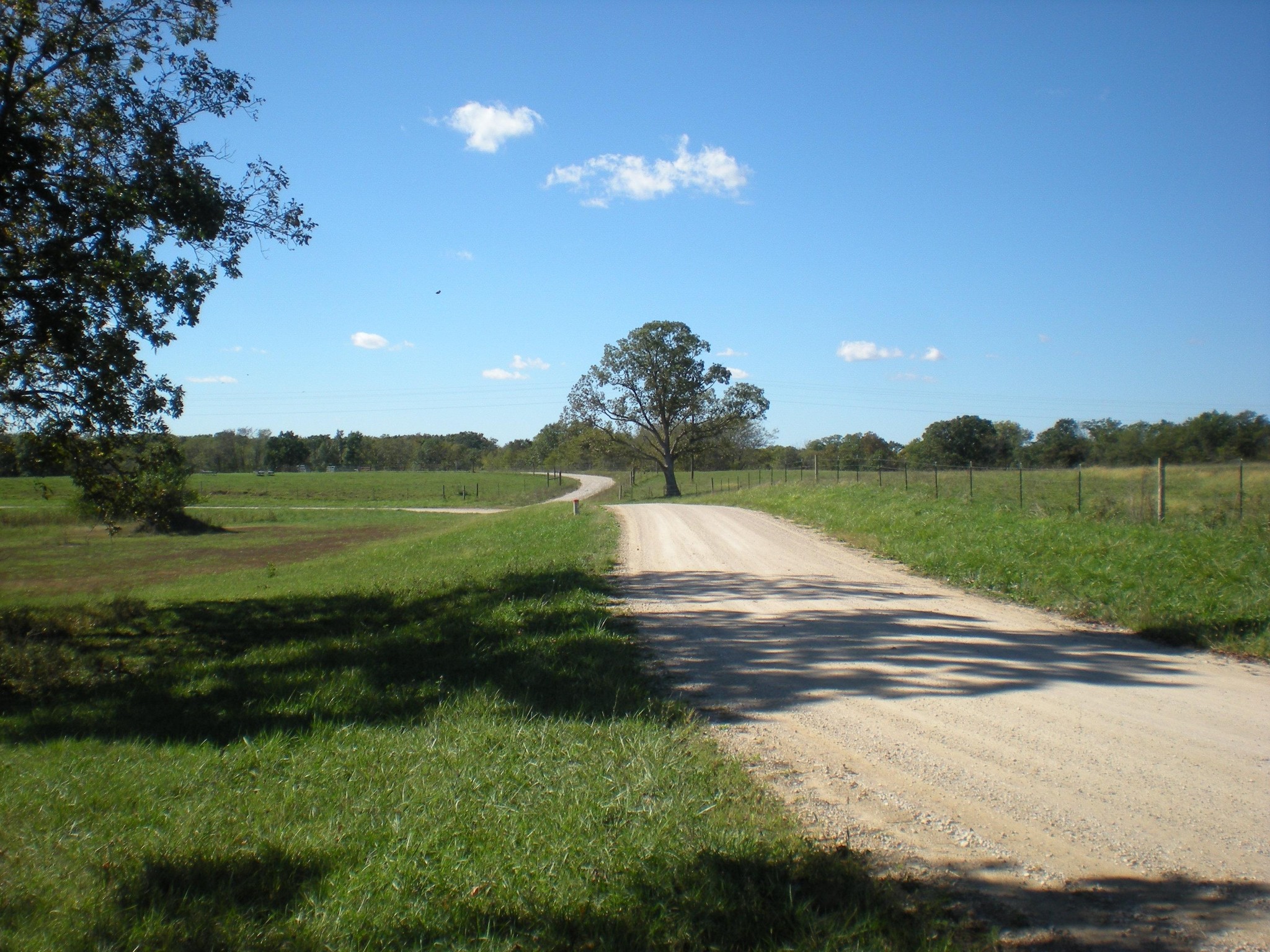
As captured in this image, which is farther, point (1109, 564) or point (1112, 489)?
point (1112, 489)

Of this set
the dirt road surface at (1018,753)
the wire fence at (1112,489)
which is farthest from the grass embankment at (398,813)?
the wire fence at (1112,489)

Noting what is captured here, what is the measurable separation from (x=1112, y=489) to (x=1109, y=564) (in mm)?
12543

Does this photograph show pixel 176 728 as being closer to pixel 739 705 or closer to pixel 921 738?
pixel 739 705

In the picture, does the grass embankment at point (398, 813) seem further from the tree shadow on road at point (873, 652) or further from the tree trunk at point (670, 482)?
the tree trunk at point (670, 482)

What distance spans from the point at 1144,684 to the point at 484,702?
222 inches

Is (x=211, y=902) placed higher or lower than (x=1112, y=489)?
lower

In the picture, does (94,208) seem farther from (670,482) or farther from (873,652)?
(670,482)

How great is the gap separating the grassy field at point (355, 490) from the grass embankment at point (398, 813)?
172 ft

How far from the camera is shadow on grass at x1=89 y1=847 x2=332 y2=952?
3.15 m

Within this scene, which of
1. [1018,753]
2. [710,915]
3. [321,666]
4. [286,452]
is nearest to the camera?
[710,915]

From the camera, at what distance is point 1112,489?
22.4m

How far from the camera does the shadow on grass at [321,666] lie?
6266mm

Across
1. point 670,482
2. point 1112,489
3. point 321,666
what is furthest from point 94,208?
point 670,482

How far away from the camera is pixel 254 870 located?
12.0ft
